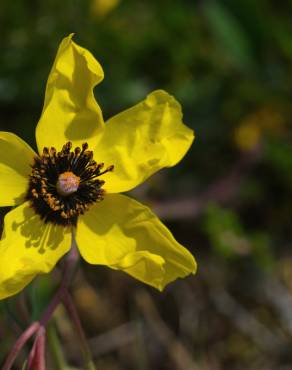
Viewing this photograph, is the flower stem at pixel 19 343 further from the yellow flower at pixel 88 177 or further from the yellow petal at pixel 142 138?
the yellow petal at pixel 142 138

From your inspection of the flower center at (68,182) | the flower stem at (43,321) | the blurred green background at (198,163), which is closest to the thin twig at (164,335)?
the blurred green background at (198,163)

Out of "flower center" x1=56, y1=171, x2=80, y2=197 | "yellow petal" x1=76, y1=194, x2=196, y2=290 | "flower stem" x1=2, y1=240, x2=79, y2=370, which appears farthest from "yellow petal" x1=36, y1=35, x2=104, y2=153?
"flower stem" x1=2, y1=240, x2=79, y2=370

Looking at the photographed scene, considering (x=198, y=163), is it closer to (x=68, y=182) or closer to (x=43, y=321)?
(x=68, y=182)

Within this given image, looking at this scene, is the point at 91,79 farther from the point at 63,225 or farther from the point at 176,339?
the point at 176,339

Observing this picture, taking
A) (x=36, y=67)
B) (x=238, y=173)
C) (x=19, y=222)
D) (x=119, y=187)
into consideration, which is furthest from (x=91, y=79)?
→ (x=238, y=173)

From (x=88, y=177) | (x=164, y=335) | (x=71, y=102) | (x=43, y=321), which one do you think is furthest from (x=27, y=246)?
(x=164, y=335)
